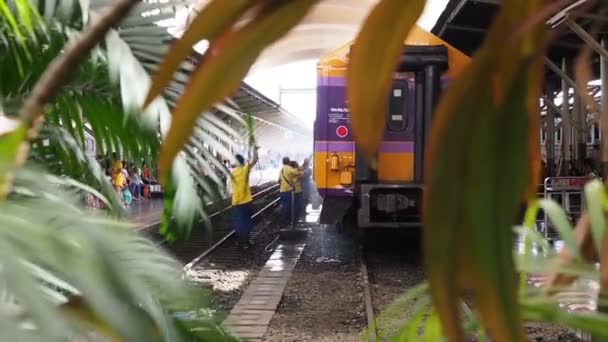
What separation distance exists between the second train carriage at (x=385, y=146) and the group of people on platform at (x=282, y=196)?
0.90m

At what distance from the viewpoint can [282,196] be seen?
40.7ft

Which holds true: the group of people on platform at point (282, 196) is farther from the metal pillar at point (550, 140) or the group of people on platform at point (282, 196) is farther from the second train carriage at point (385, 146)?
the metal pillar at point (550, 140)

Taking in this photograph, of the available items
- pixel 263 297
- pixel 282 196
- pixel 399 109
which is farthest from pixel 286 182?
pixel 263 297

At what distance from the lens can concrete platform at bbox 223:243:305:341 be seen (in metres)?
5.29

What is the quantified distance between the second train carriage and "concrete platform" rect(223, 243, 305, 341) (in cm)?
86

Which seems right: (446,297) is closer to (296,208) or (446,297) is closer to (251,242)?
(251,242)

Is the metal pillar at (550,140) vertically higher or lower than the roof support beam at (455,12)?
lower

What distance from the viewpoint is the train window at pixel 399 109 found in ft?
25.3

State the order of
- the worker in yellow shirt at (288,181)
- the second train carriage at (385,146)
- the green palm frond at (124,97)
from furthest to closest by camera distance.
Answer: the worker in yellow shirt at (288,181) < the second train carriage at (385,146) < the green palm frond at (124,97)

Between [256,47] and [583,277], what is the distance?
516mm

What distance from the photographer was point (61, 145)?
66.2 inches

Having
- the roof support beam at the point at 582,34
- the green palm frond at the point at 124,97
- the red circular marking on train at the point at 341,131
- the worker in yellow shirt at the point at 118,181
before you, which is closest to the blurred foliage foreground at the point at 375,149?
the roof support beam at the point at 582,34

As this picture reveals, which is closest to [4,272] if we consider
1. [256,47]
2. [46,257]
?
[46,257]

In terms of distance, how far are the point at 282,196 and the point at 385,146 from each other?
508 centimetres
